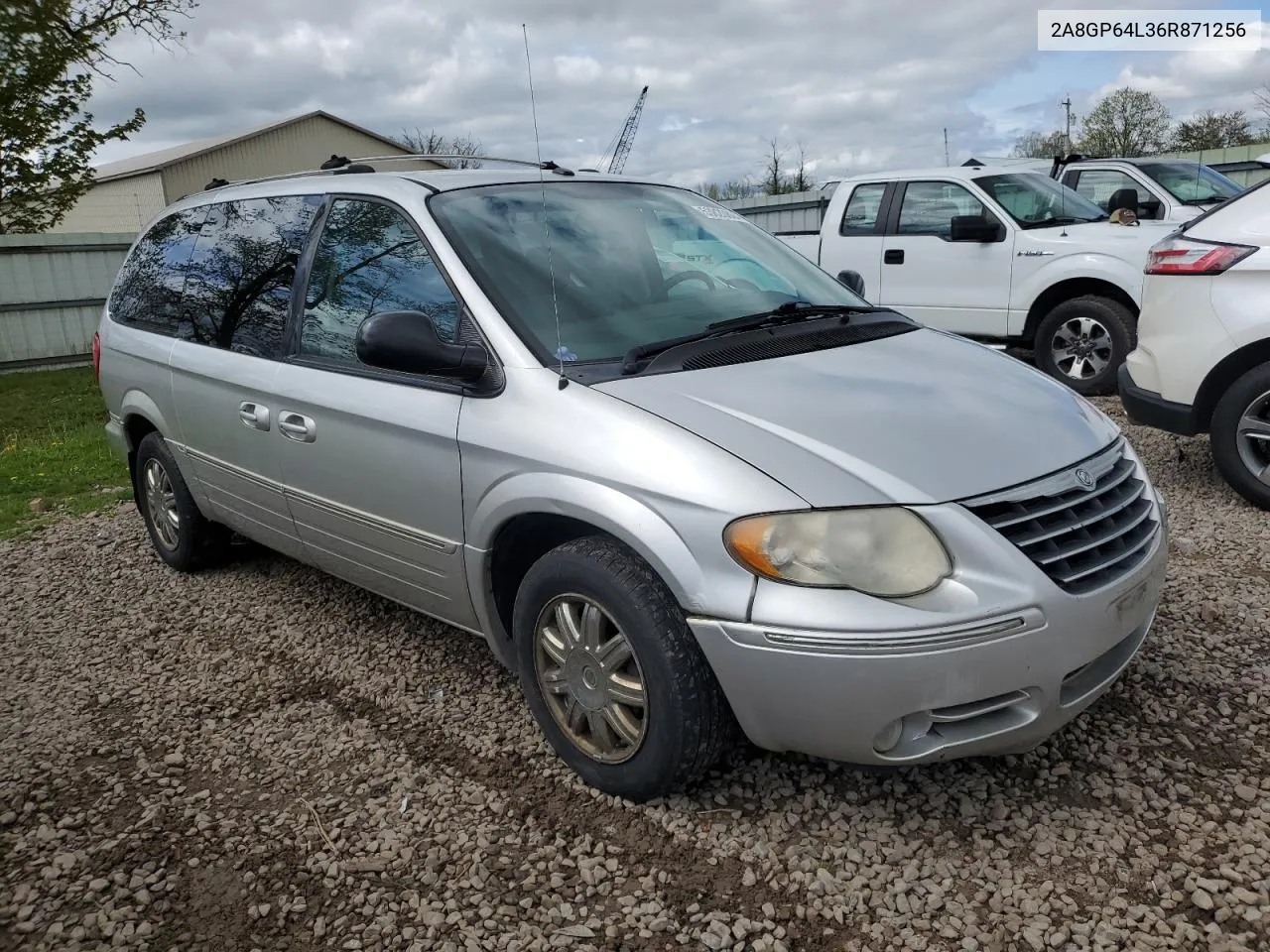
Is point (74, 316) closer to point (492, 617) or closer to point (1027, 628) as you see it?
point (492, 617)

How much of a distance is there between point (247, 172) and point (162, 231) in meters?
27.7

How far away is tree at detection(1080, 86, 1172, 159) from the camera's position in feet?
98.5

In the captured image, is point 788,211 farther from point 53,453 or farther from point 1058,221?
point 53,453

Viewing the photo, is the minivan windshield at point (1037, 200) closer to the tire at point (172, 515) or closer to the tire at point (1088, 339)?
the tire at point (1088, 339)

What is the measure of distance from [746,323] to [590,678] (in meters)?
1.25

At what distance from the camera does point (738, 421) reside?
8.43ft

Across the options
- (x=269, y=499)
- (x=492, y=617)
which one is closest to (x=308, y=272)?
(x=269, y=499)

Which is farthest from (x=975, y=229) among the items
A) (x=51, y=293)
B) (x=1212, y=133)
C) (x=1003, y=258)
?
(x=1212, y=133)

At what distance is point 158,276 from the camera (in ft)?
15.9

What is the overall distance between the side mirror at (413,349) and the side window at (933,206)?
6.86 m

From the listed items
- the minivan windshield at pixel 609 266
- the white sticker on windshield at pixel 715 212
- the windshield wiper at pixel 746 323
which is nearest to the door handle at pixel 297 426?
the minivan windshield at pixel 609 266

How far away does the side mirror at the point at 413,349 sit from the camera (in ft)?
9.36

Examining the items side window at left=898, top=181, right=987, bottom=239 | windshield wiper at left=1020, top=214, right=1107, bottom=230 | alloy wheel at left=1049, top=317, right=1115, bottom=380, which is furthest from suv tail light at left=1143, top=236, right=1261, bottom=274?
side window at left=898, top=181, right=987, bottom=239

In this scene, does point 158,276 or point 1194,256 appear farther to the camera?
point 1194,256
